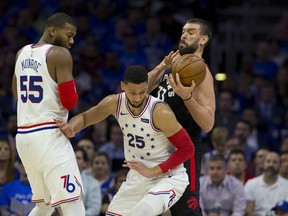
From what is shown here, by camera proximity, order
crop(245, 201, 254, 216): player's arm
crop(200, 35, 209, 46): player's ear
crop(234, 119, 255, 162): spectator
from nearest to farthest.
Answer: crop(200, 35, 209, 46): player's ear → crop(245, 201, 254, 216): player's arm → crop(234, 119, 255, 162): spectator

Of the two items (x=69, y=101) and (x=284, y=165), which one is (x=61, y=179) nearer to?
(x=69, y=101)

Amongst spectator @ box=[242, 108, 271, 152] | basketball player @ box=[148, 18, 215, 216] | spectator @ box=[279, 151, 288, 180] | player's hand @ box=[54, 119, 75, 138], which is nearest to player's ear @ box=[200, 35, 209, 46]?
basketball player @ box=[148, 18, 215, 216]

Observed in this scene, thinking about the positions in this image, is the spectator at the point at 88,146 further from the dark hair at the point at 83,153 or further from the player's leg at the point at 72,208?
the player's leg at the point at 72,208

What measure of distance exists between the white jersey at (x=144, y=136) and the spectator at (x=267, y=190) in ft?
13.2

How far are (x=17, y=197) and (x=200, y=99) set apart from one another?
12.0 feet

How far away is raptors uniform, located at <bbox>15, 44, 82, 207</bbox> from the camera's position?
22.9ft

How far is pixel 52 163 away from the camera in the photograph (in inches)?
274

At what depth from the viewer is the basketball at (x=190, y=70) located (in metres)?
7.35

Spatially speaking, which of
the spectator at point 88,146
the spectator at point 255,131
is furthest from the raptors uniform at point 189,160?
the spectator at point 255,131

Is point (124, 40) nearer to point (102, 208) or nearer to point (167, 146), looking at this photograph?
point (102, 208)

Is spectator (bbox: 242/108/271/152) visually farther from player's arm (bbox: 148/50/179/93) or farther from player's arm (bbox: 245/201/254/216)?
player's arm (bbox: 148/50/179/93)

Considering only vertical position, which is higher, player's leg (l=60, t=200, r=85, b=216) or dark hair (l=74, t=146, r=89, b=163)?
dark hair (l=74, t=146, r=89, b=163)

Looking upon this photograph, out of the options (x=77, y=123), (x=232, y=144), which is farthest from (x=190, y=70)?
(x=232, y=144)

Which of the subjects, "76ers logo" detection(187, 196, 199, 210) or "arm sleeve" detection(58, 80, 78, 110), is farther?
"76ers logo" detection(187, 196, 199, 210)
